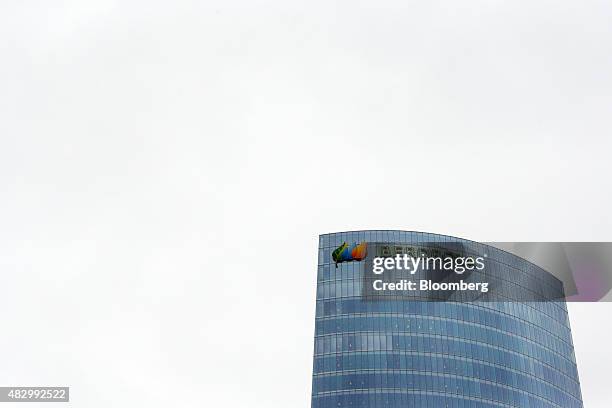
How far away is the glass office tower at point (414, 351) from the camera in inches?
6914

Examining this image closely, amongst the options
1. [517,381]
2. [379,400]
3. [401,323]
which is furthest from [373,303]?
[517,381]

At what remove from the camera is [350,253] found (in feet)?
614

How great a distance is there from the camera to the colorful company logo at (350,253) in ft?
614

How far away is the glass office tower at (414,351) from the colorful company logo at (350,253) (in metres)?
1.35

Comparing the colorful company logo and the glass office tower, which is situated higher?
the colorful company logo

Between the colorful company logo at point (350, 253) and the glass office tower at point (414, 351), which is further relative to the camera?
the colorful company logo at point (350, 253)

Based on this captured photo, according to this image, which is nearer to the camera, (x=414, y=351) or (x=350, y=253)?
(x=414, y=351)

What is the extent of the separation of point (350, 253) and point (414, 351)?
73.1 feet

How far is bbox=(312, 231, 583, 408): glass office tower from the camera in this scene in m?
176

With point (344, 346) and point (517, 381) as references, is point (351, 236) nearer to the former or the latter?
point (344, 346)

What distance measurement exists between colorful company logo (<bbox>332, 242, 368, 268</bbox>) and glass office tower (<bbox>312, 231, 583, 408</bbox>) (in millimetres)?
1351

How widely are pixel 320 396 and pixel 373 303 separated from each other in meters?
20.0

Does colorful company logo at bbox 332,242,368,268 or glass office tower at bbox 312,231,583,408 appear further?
colorful company logo at bbox 332,242,368,268

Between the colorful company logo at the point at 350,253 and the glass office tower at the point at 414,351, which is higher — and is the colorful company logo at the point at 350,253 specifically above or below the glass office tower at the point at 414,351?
above
